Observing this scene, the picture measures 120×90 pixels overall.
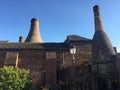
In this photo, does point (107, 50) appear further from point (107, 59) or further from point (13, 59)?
point (13, 59)

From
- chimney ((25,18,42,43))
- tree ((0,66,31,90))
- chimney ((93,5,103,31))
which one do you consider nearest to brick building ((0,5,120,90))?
chimney ((93,5,103,31))

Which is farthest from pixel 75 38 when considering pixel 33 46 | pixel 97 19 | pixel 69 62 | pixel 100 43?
pixel 100 43

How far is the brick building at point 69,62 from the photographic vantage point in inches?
958

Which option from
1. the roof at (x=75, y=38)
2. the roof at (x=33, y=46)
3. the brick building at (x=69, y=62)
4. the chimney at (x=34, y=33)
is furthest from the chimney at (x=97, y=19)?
the chimney at (x=34, y=33)

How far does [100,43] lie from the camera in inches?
1048

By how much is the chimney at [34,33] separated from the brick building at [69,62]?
8092mm

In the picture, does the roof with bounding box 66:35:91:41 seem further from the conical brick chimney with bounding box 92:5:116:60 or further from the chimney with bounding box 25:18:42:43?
the chimney with bounding box 25:18:42:43

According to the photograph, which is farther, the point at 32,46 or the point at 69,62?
the point at 32,46

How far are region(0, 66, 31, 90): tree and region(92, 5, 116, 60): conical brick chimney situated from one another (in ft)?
31.8

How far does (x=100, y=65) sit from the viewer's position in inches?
974

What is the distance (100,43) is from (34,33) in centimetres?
1996

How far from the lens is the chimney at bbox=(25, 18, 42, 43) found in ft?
139

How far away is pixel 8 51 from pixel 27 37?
36.8 ft

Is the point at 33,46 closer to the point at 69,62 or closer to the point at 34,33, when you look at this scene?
the point at 69,62
